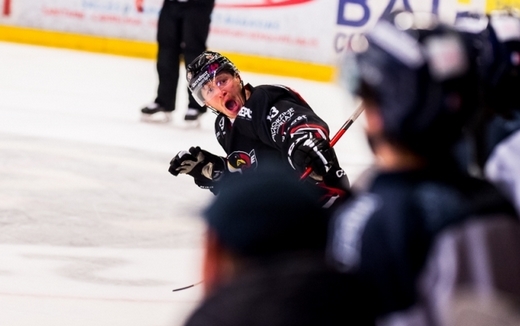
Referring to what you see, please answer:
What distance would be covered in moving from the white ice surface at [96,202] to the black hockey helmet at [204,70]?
506 mm

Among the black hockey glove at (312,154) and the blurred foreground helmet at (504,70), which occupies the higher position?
the blurred foreground helmet at (504,70)

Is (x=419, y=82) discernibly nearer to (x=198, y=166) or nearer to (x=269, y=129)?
(x=269, y=129)

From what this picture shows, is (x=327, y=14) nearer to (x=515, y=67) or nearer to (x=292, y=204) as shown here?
(x=515, y=67)

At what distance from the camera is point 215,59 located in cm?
285

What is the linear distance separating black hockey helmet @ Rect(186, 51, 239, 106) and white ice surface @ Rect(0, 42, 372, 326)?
0.51 m

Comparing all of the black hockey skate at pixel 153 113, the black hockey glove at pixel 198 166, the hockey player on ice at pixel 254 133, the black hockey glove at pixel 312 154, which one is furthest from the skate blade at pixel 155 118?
the black hockey glove at pixel 312 154

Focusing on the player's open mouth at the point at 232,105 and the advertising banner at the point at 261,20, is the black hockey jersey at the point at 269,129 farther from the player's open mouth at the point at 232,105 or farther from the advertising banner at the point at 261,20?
the advertising banner at the point at 261,20

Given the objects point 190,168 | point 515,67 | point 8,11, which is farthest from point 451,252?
point 8,11

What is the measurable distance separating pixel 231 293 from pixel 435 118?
298mm

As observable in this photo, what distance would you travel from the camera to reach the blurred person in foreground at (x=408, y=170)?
100 cm

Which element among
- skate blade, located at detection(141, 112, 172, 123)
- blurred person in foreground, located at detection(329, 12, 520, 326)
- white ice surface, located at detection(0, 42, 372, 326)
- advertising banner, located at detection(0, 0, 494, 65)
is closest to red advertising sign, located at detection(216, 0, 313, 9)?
advertising banner, located at detection(0, 0, 494, 65)

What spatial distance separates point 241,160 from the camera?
2.71 m

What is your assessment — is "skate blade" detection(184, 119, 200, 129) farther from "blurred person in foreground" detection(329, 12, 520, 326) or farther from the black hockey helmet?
"blurred person in foreground" detection(329, 12, 520, 326)

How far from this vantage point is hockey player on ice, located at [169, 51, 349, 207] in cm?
246
